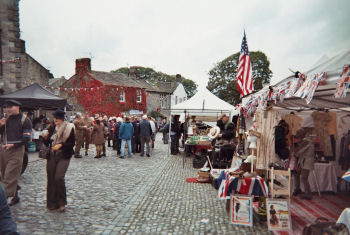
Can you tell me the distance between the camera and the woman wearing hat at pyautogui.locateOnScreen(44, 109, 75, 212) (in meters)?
5.10

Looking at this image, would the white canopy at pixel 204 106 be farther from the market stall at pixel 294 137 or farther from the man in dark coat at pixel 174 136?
Answer: the market stall at pixel 294 137

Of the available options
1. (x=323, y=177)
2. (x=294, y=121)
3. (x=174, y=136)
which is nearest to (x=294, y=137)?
(x=294, y=121)

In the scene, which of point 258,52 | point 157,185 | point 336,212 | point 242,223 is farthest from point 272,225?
point 258,52

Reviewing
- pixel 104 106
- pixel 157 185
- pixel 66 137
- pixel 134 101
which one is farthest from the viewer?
pixel 134 101

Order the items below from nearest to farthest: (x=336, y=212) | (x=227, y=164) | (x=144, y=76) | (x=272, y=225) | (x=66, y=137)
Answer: (x=272, y=225) < (x=66, y=137) < (x=336, y=212) < (x=227, y=164) < (x=144, y=76)

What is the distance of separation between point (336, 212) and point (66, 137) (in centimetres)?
577

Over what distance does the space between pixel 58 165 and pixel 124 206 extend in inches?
62.2

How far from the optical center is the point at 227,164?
944 centimetres

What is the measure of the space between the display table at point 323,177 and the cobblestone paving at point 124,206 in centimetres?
277

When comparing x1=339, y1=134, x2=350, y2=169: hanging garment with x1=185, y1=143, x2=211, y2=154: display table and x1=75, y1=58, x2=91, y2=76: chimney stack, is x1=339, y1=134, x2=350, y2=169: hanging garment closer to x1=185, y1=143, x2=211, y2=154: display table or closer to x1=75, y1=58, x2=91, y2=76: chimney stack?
x1=185, y1=143, x2=211, y2=154: display table

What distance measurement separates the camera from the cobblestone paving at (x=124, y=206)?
14.7 ft

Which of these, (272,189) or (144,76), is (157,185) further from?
(144,76)

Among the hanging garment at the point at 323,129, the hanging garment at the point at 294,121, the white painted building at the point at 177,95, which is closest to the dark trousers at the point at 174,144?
the hanging garment at the point at 294,121

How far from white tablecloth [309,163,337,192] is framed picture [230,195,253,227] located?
3460 millimetres
